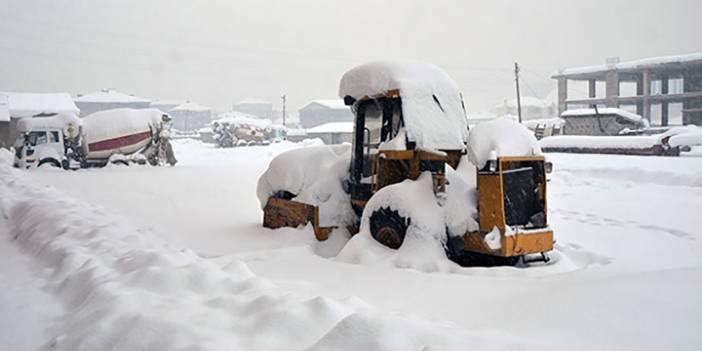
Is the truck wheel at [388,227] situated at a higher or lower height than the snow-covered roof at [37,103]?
lower

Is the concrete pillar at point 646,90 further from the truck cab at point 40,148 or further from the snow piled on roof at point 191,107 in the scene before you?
the snow piled on roof at point 191,107

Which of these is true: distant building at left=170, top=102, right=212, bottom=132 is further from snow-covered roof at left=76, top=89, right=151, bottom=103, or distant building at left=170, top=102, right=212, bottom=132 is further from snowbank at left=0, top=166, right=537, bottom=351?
snowbank at left=0, top=166, right=537, bottom=351

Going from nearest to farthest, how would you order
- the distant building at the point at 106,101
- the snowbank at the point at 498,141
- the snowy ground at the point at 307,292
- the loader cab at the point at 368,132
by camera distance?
the snowy ground at the point at 307,292 → the snowbank at the point at 498,141 → the loader cab at the point at 368,132 → the distant building at the point at 106,101

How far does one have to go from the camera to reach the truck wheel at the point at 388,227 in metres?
5.27

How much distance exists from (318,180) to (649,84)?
776 inches

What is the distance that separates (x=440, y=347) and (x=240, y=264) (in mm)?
2062

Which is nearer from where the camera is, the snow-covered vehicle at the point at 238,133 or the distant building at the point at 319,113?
the snow-covered vehicle at the point at 238,133

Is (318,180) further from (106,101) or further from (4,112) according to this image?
(106,101)

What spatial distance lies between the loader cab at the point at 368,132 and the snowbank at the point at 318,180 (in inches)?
7.6

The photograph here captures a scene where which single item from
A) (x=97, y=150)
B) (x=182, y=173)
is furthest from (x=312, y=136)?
(x=182, y=173)

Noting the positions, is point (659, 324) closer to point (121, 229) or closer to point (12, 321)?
point (12, 321)

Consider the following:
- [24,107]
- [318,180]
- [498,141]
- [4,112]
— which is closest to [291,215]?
[318,180]

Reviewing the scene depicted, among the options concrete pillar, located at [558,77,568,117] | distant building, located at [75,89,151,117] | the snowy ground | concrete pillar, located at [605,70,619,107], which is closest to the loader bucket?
the snowy ground

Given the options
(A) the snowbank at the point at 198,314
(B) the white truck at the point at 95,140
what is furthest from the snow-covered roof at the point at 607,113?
(A) the snowbank at the point at 198,314
